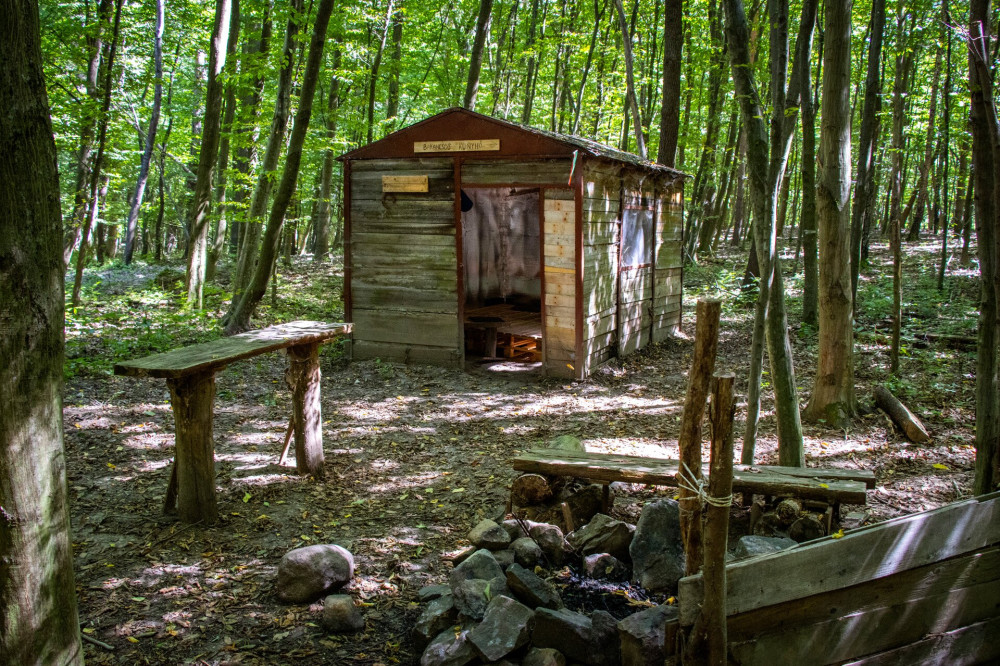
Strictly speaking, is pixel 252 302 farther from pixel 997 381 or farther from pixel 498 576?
pixel 997 381

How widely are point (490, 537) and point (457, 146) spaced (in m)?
6.51

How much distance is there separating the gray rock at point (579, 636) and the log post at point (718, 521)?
2.43 ft

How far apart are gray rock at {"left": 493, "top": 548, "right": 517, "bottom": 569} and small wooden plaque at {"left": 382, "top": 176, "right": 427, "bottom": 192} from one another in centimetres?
654

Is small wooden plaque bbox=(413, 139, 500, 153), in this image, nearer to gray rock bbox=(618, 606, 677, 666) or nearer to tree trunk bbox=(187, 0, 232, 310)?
tree trunk bbox=(187, 0, 232, 310)

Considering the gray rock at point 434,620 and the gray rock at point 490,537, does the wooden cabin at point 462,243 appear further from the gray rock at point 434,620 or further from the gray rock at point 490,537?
the gray rock at point 434,620

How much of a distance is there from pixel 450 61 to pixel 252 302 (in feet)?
37.1

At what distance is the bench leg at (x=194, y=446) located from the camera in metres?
4.57

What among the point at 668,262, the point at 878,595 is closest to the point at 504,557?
the point at 878,595

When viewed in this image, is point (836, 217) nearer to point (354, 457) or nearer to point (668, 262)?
point (354, 457)

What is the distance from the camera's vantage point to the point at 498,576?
404 cm

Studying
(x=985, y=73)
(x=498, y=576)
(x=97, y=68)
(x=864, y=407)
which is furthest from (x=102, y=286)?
(x=985, y=73)

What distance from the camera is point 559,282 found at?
9453 millimetres

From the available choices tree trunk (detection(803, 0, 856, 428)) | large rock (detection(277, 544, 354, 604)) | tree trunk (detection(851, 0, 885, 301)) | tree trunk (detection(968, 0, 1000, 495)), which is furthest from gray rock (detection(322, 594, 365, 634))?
tree trunk (detection(851, 0, 885, 301))

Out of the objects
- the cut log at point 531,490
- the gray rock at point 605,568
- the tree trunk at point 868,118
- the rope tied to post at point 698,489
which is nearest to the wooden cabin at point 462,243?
the tree trunk at point 868,118
